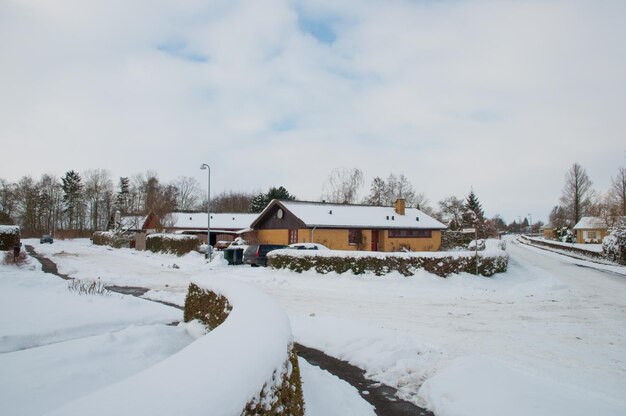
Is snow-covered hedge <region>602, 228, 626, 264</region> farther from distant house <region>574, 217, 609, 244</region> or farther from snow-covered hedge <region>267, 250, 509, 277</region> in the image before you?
distant house <region>574, 217, 609, 244</region>

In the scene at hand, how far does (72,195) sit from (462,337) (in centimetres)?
8682

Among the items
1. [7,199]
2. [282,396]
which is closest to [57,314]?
[282,396]

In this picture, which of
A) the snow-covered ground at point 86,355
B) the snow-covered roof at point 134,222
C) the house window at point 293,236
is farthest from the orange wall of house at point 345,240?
the snow-covered ground at point 86,355

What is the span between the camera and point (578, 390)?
17.8 ft

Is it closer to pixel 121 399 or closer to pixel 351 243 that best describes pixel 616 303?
pixel 121 399

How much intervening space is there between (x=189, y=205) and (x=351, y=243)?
196 ft

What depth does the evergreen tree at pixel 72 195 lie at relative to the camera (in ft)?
251

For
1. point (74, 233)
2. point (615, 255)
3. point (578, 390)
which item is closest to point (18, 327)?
point (578, 390)

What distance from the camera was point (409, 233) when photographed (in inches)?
1521

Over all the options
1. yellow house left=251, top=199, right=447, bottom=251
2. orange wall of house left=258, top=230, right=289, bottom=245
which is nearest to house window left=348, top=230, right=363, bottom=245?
yellow house left=251, top=199, right=447, bottom=251

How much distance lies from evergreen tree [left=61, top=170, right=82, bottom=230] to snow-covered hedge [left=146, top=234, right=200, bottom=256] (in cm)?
4857

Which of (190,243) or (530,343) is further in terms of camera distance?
(190,243)

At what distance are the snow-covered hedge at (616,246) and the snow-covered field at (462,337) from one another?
1440 centimetres

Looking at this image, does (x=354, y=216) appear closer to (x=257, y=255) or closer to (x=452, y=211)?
(x=257, y=255)
